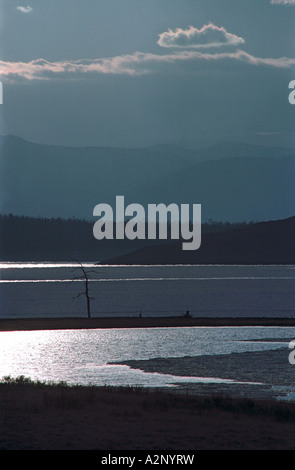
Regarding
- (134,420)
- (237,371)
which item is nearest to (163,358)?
(237,371)

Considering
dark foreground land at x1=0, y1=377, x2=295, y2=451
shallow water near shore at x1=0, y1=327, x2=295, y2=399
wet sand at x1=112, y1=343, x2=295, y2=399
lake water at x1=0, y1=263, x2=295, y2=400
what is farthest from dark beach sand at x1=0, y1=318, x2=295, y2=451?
lake water at x1=0, y1=263, x2=295, y2=400

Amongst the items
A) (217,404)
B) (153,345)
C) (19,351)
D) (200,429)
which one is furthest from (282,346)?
(200,429)

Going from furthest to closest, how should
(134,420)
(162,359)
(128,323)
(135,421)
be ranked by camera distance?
(128,323) → (162,359) → (134,420) → (135,421)

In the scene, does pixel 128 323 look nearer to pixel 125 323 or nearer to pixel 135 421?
pixel 125 323

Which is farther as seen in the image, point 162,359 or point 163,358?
point 163,358

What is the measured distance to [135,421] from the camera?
1973 centimetres

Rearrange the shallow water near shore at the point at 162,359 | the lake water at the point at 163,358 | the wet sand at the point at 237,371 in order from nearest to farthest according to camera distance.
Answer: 1. the wet sand at the point at 237,371
2. the shallow water near shore at the point at 162,359
3. the lake water at the point at 163,358

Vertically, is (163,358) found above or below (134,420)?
above

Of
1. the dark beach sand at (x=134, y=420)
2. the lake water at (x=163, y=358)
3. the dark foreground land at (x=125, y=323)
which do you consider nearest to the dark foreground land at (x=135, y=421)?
the dark beach sand at (x=134, y=420)

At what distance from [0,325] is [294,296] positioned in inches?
3465

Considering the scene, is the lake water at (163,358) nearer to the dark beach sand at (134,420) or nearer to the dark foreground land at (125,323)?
the dark foreground land at (125,323)

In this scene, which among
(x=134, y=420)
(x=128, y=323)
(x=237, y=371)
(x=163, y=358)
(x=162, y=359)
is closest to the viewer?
(x=134, y=420)

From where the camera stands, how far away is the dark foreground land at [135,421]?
17.0 m
